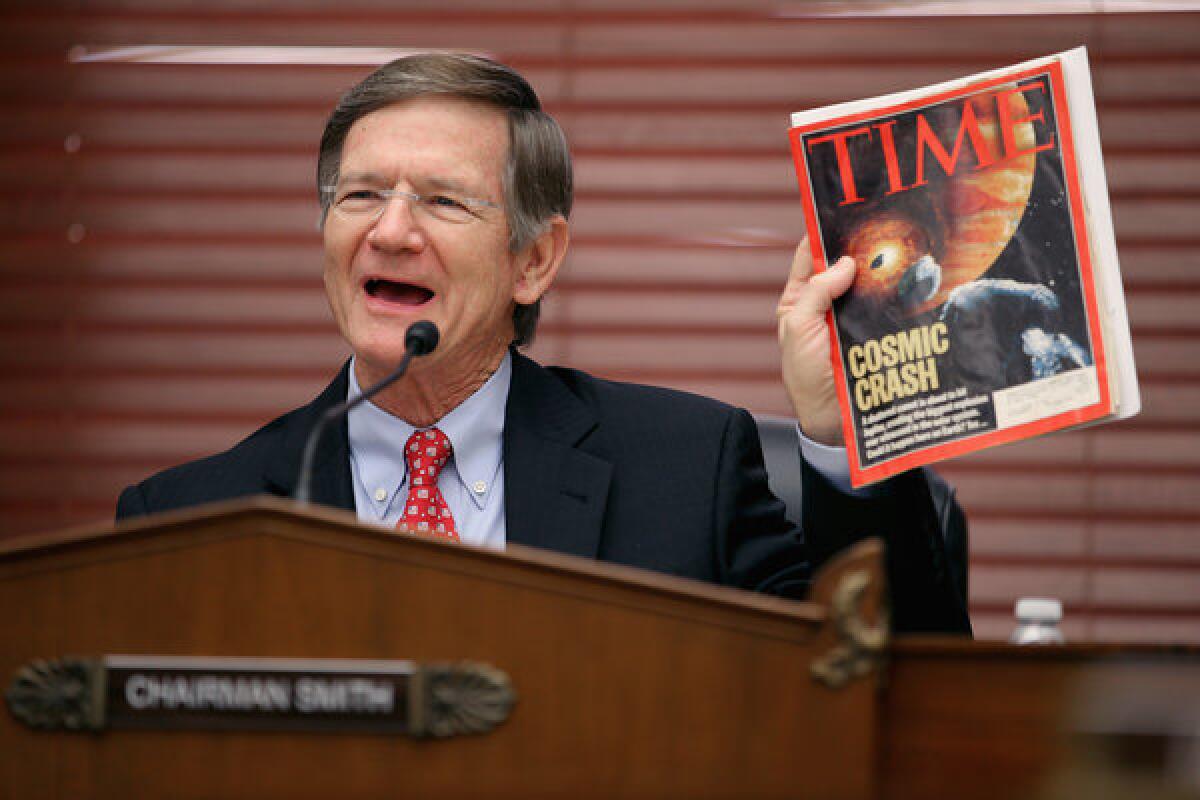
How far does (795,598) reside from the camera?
1662mm

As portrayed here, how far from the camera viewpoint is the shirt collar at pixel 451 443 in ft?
5.83

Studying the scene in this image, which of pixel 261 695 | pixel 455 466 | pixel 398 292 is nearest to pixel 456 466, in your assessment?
pixel 455 466

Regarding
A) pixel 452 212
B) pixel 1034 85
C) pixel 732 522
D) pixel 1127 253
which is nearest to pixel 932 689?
pixel 1034 85

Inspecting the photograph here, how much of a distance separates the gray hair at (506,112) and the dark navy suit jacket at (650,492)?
0.23 m

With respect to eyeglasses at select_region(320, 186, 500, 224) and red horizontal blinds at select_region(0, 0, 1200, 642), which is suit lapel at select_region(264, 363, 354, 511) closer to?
eyeglasses at select_region(320, 186, 500, 224)

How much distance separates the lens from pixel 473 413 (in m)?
1.82

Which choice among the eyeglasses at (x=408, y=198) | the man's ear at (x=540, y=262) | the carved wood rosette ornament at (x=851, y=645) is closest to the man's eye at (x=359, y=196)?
the eyeglasses at (x=408, y=198)

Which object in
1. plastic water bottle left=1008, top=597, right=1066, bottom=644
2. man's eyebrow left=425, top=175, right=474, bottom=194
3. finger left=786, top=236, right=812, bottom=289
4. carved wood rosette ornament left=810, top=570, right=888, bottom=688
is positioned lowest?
carved wood rosette ornament left=810, top=570, right=888, bottom=688

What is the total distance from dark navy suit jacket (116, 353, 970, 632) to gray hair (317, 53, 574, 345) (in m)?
0.23

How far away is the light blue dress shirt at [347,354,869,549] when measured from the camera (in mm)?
1743

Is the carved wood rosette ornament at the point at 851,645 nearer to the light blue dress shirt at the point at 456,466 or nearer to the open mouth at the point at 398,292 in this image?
the light blue dress shirt at the point at 456,466

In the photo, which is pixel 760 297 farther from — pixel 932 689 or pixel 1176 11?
pixel 932 689

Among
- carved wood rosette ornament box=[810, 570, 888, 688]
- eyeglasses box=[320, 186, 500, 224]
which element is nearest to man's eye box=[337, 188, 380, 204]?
eyeglasses box=[320, 186, 500, 224]

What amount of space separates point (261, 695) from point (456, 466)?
2.89 feet
